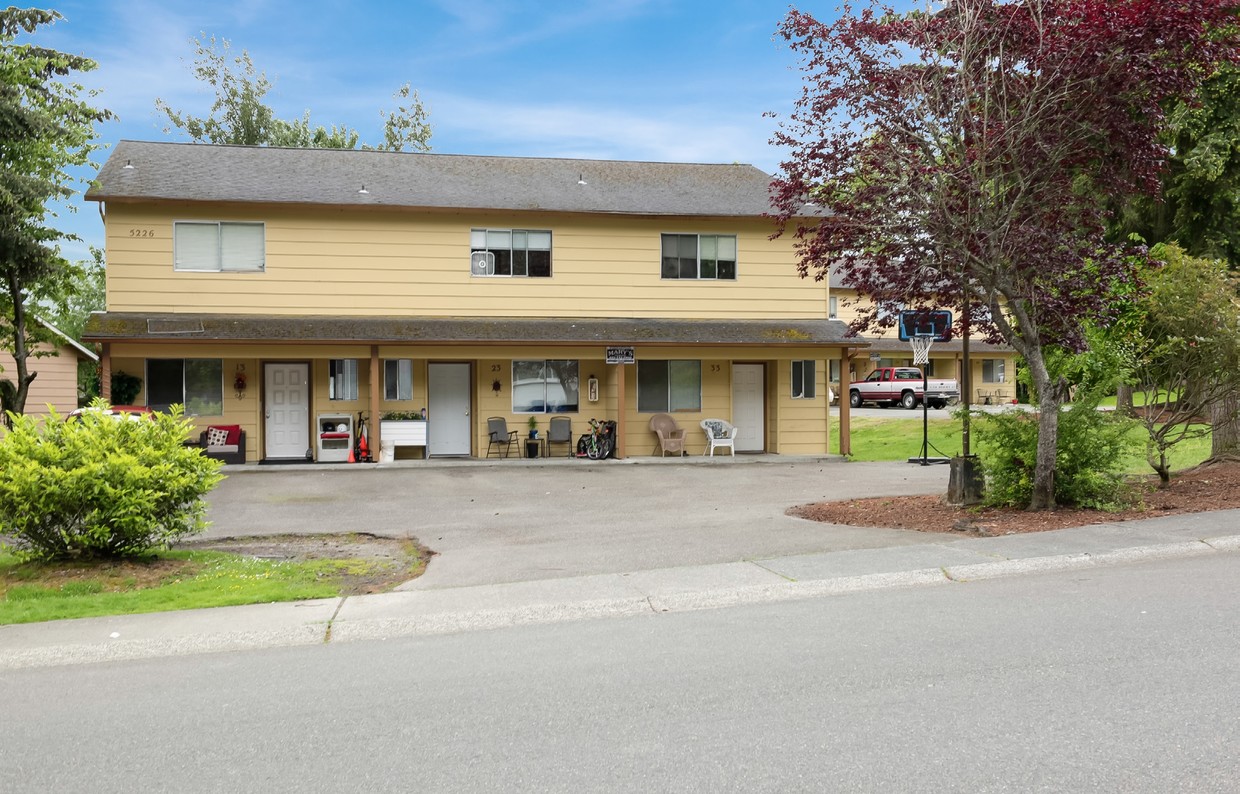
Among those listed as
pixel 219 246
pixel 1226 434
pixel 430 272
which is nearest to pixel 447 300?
pixel 430 272

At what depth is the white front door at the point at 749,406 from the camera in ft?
77.2

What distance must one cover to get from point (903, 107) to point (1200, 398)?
5721 millimetres

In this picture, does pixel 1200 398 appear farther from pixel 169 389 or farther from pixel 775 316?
pixel 169 389

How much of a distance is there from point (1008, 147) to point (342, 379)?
15456mm

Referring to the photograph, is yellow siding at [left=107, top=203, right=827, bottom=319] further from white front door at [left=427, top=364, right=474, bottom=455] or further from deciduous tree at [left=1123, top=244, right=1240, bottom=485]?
deciduous tree at [left=1123, top=244, right=1240, bottom=485]

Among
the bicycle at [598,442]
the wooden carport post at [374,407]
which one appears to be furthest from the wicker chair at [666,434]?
the wooden carport post at [374,407]

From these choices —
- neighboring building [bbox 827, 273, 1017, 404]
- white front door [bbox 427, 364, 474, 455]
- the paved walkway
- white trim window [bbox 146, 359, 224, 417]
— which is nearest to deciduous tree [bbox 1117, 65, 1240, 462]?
the paved walkway

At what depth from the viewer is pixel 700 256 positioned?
895 inches

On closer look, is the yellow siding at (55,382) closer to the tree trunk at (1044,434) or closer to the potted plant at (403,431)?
the potted plant at (403,431)

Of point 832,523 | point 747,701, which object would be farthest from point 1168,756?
point 832,523

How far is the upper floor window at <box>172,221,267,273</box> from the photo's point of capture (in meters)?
20.7

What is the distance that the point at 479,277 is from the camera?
21859 mm

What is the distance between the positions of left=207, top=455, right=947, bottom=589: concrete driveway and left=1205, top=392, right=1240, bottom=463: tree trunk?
4.30 m

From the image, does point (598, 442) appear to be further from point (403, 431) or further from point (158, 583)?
point (158, 583)
